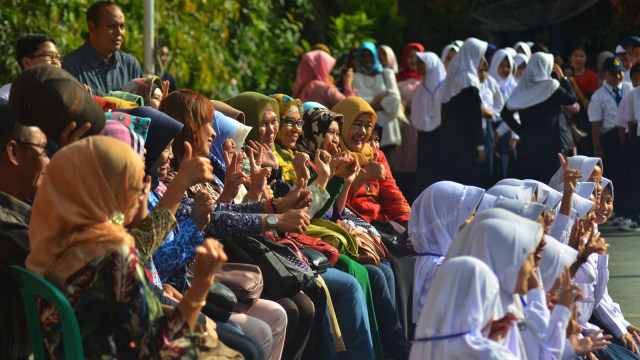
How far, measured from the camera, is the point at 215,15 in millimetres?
11914

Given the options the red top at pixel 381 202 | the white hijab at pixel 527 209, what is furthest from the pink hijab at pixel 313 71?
the white hijab at pixel 527 209

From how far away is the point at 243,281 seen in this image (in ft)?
13.6

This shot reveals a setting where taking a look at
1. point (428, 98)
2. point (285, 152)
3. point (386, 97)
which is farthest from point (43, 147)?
point (428, 98)

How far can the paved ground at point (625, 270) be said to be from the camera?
6836 mm

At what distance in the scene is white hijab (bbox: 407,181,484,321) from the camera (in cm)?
462

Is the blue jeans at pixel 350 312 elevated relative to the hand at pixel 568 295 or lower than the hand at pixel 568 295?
lower

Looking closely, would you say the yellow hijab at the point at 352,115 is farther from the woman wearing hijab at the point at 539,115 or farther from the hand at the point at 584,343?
the woman wearing hijab at the point at 539,115

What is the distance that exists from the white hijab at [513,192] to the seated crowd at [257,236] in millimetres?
18

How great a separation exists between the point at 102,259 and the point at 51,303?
200 mm

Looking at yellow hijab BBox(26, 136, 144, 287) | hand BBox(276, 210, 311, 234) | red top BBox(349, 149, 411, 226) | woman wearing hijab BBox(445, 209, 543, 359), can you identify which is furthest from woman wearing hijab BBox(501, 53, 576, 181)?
yellow hijab BBox(26, 136, 144, 287)

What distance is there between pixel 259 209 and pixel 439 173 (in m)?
6.44

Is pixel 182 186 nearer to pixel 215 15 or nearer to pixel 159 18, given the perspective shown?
pixel 159 18

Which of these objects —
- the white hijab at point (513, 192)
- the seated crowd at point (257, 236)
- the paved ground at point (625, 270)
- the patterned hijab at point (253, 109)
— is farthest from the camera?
the paved ground at point (625, 270)

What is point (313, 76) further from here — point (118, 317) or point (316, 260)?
point (118, 317)
